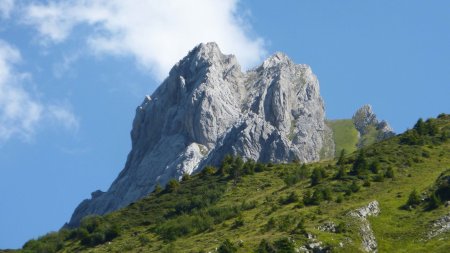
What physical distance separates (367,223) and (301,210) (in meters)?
12.7

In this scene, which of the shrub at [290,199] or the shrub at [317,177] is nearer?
the shrub at [290,199]

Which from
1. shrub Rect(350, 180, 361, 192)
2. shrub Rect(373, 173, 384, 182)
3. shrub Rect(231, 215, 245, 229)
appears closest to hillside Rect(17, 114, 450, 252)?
shrub Rect(373, 173, 384, 182)

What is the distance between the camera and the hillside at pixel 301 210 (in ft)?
314

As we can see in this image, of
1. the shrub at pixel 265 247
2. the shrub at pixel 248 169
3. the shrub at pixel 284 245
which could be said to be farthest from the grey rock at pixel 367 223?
the shrub at pixel 248 169

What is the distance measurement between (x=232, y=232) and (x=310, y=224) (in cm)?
1318

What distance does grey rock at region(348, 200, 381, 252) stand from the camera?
94.3 meters

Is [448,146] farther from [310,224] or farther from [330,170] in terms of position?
[310,224]

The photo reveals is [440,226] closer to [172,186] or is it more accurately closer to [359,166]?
[359,166]

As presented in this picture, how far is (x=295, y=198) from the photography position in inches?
4705

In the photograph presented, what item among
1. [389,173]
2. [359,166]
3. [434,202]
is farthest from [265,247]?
[359,166]

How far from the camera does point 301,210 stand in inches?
4328

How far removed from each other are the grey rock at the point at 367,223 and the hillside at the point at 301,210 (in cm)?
15

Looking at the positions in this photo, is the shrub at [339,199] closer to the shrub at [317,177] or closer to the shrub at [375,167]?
the shrub at [317,177]

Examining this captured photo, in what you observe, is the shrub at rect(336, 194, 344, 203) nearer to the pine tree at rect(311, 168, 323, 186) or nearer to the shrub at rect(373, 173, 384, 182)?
the shrub at rect(373, 173, 384, 182)
